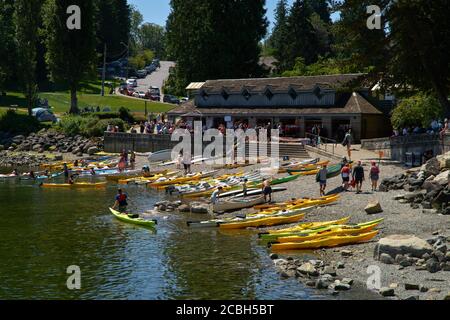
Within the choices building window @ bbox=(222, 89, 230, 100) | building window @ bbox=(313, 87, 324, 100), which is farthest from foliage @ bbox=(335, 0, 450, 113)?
building window @ bbox=(222, 89, 230, 100)

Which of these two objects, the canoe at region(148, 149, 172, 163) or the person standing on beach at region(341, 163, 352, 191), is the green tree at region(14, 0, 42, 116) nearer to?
the canoe at region(148, 149, 172, 163)

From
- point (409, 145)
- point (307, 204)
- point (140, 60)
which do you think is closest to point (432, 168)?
point (307, 204)

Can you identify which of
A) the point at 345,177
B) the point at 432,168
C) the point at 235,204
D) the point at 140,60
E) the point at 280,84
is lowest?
the point at 235,204

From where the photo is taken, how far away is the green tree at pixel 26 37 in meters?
82.7

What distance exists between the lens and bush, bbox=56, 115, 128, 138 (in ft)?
244

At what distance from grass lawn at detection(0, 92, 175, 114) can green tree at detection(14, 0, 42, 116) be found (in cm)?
1128

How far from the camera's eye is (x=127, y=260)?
2588cm

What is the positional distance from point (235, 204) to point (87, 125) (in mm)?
43296

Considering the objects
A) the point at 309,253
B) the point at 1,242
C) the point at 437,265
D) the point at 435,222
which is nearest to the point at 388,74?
the point at 435,222

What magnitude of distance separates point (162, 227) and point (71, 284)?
10.7 m

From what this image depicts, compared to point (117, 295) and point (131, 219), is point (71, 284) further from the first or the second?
point (131, 219)

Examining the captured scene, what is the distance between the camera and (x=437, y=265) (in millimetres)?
21156

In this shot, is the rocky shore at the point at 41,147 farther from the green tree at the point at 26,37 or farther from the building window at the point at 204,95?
the building window at the point at 204,95

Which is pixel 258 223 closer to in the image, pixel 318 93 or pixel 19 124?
pixel 318 93
